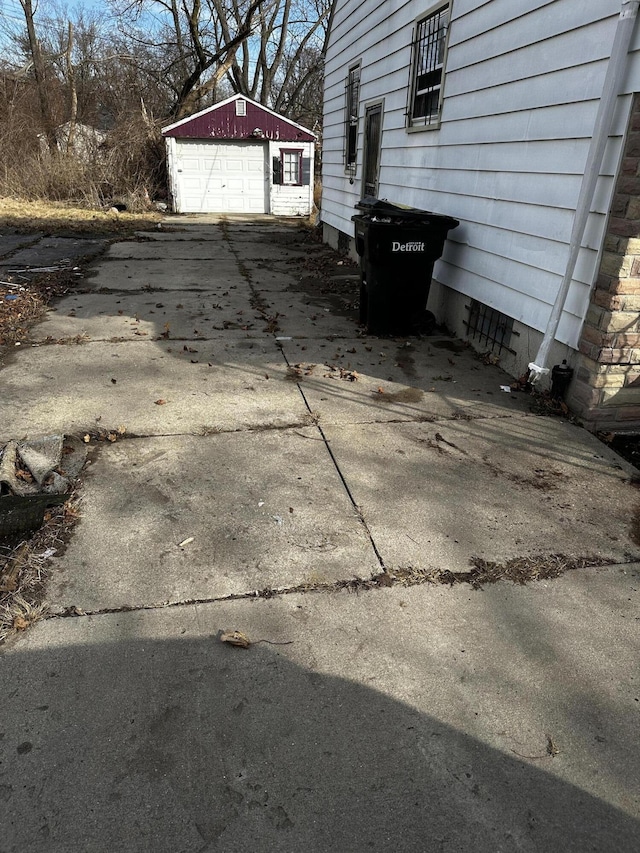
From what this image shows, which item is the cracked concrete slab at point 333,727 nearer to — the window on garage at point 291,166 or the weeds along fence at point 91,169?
the weeds along fence at point 91,169

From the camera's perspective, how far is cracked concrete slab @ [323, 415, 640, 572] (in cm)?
285

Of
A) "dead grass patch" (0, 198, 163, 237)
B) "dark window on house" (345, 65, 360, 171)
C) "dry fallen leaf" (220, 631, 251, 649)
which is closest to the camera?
"dry fallen leaf" (220, 631, 251, 649)

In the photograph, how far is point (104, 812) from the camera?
5.41ft

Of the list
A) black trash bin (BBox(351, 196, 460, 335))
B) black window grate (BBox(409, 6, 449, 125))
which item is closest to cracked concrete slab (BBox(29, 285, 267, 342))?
black trash bin (BBox(351, 196, 460, 335))

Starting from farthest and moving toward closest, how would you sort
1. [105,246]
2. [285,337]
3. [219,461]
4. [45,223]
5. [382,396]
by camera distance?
1. [45,223]
2. [105,246]
3. [285,337]
4. [382,396]
5. [219,461]

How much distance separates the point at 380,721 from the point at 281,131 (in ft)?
65.5

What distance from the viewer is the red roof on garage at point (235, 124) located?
59.4ft

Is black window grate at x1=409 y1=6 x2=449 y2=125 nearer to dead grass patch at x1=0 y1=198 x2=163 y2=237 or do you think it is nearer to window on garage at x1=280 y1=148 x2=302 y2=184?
dead grass patch at x1=0 y1=198 x2=163 y2=237

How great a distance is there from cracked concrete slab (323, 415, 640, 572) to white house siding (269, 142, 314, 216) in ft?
57.2

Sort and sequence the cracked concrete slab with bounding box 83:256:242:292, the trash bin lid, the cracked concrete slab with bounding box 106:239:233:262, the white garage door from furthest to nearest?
the white garage door
the cracked concrete slab with bounding box 106:239:233:262
the cracked concrete slab with bounding box 83:256:242:292
the trash bin lid

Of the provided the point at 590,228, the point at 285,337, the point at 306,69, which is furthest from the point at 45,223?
the point at 306,69

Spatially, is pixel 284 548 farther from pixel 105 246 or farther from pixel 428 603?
pixel 105 246

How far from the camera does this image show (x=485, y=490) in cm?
335

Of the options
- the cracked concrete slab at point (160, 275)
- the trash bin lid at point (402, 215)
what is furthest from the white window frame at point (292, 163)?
the trash bin lid at point (402, 215)
